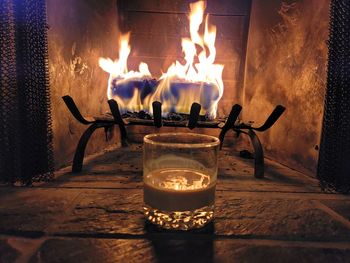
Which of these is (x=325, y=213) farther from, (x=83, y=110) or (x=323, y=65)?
(x=83, y=110)

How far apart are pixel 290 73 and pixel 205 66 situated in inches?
26.0

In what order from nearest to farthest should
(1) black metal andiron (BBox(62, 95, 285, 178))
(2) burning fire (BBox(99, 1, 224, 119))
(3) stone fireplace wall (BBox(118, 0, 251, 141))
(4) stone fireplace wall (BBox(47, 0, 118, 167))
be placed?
(1) black metal andiron (BBox(62, 95, 285, 178))
(4) stone fireplace wall (BBox(47, 0, 118, 167))
(2) burning fire (BBox(99, 1, 224, 119))
(3) stone fireplace wall (BBox(118, 0, 251, 141))

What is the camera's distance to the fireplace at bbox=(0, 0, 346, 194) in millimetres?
1685

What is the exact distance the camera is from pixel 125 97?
6.73ft

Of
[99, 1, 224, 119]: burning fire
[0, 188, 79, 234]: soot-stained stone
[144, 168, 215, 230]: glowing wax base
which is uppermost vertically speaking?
[99, 1, 224, 119]: burning fire

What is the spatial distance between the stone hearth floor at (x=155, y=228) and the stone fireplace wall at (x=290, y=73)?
0.47 metres

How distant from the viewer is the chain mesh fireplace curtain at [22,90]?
1290 mm

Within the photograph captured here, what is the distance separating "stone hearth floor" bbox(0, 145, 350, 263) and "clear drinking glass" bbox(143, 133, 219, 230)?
5cm

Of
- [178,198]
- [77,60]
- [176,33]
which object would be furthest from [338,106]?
[176,33]

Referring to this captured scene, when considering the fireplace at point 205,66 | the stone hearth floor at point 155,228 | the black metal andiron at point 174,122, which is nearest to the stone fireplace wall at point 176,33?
the fireplace at point 205,66

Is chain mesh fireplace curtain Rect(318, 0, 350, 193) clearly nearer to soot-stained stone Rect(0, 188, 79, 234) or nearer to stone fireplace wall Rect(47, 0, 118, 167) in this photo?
soot-stained stone Rect(0, 188, 79, 234)

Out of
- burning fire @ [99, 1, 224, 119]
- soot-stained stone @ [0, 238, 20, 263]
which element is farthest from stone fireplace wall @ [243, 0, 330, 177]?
soot-stained stone @ [0, 238, 20, 263]

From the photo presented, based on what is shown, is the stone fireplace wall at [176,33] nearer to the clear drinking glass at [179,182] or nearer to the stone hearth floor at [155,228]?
the stone hearth floor at [155,228]

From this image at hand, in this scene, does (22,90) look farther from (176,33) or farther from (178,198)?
(176,33)
